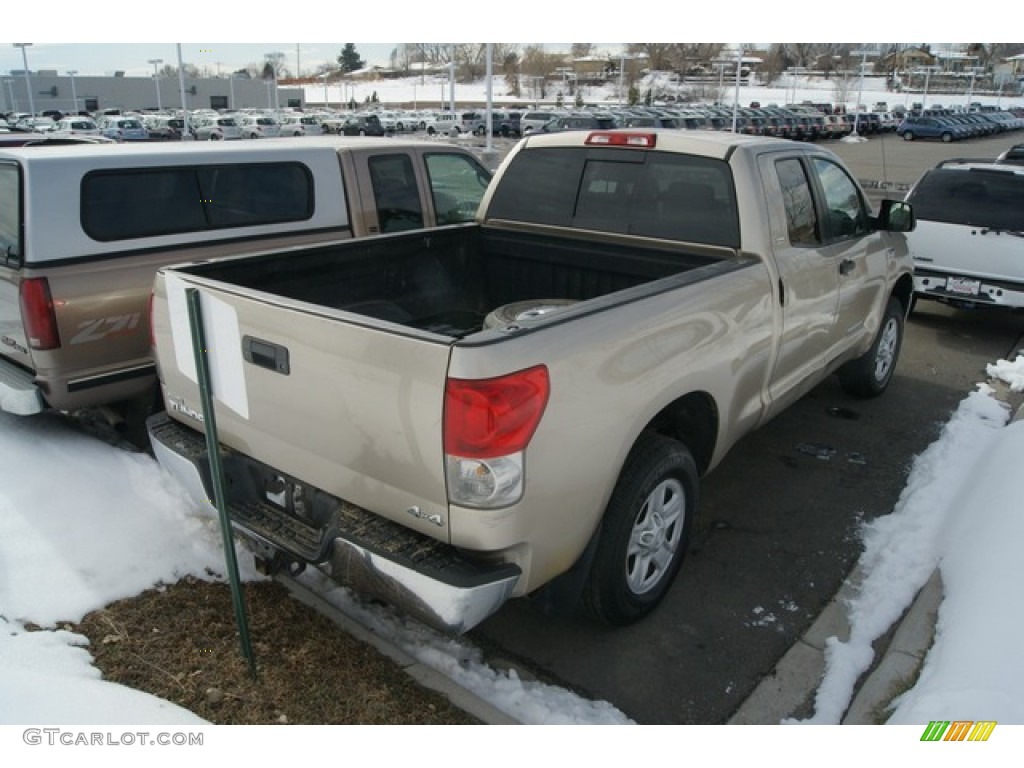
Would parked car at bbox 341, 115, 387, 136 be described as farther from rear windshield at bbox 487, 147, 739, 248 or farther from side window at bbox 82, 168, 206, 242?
rear windshield at bbox 487, 147, 739, 248

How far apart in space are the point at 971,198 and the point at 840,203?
4.03 meters

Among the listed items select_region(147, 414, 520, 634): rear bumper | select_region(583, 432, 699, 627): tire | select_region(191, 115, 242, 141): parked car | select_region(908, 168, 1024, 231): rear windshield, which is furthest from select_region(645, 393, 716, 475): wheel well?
select_region(191, 115, 242, 141): parked car

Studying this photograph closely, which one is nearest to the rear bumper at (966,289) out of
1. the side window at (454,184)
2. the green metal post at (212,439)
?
the side window at (454,184)

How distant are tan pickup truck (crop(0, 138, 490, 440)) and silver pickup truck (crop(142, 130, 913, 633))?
1327 mm

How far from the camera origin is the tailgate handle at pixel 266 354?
112 inches

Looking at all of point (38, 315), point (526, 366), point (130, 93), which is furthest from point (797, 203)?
point (130, 93)

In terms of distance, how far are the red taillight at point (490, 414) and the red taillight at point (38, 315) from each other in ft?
10.1

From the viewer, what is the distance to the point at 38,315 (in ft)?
14.5

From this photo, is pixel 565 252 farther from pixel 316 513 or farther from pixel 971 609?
pixel 971 609

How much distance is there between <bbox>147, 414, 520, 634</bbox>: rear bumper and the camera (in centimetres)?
258

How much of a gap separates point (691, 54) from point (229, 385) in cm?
11726

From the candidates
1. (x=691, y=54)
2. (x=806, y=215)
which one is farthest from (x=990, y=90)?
(x=806, y=215)

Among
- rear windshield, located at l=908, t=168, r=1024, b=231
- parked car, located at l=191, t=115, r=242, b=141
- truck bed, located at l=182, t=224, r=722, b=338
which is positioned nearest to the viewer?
truck bed, located at l=182, t=224, r=722, b=338

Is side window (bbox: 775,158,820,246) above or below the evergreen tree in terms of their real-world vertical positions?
below
